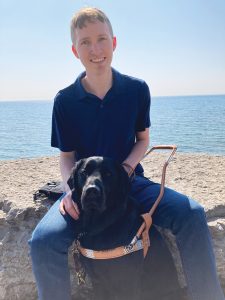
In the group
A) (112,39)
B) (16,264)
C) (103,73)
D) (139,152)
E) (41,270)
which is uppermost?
(112,39)

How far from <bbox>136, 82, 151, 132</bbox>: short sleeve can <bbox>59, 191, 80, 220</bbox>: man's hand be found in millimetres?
907

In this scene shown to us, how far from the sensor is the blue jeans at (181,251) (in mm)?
2430

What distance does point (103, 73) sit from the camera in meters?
3.01

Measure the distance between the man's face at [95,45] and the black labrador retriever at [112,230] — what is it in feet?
2.66

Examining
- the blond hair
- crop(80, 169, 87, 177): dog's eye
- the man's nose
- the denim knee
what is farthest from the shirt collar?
the denim knee

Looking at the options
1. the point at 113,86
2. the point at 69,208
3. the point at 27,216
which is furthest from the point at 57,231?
the point at 113,86

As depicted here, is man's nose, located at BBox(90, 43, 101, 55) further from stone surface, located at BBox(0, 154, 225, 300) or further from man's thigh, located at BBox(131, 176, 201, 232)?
stone surface, located at BBox(0, 154, 225, 300)

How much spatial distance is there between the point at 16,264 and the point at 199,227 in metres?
1.54

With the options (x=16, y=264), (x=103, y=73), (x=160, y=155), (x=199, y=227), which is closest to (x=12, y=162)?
(x=160, y=155)

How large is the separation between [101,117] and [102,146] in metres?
0.22

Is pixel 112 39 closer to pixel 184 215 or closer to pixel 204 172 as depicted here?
pixel 184 215

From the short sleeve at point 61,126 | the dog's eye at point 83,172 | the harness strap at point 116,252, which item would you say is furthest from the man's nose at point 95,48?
the harness strap at point 116,252

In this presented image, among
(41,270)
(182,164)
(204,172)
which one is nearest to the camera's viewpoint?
(41,270)

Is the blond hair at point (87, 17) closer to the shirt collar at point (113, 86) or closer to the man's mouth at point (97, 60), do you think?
the man's mouth at point (97, 60)
